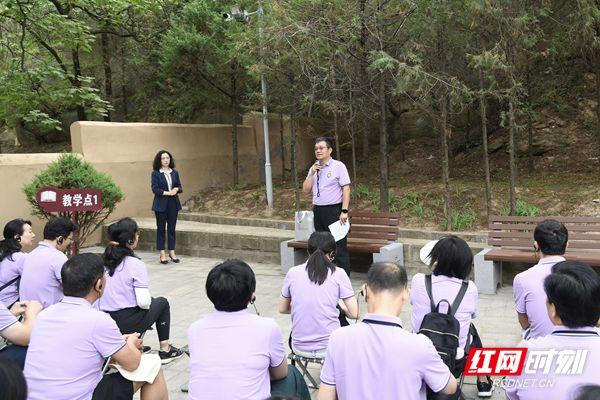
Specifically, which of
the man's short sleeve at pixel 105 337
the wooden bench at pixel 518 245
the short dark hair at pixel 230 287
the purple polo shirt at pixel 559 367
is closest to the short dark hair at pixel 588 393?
the purple polo shirt at pixel 559 367

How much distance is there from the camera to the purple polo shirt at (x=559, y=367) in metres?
2.13

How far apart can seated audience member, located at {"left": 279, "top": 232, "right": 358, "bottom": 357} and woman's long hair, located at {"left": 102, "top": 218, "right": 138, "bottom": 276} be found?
136cm

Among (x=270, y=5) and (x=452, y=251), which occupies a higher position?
(x=270, y=5)

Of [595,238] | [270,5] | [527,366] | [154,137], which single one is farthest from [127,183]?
[527,366]

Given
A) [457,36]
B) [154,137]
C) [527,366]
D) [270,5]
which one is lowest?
[527,366]

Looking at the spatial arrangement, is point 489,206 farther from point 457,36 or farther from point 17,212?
point 17,212

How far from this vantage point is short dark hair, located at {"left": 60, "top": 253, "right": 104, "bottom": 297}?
111 inches

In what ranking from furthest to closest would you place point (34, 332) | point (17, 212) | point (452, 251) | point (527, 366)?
point (17, 212), point (452, 251), point (34, 332), point (527, 366)

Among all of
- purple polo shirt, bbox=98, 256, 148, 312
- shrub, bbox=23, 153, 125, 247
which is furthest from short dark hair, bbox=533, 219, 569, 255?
shrub, bbox=23, 153, 125, 247

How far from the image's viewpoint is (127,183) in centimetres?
1073

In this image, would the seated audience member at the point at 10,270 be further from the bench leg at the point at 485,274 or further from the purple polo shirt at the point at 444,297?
the bench leg at the point at 485,274

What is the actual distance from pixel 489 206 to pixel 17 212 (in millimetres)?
7658

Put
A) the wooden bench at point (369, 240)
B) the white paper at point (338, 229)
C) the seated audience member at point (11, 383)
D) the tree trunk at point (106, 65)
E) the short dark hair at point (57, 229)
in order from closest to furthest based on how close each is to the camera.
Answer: the seated audience member at point (11, 383), the short dark hair at point (57, 229), the white paper at point (338, 229), the wooden bench at point (369, 240), the tree trunk at point (106, 65)

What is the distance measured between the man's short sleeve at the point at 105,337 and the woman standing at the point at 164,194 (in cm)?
553
